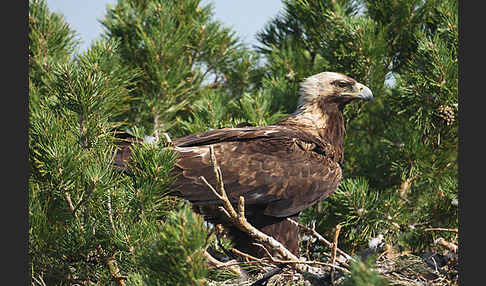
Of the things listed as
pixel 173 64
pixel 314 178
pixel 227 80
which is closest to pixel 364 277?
pixel 314 178

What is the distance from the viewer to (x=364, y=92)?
5273 mm

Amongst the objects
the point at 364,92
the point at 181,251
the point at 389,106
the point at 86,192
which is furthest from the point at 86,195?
the point at 389,106

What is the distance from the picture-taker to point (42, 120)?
3146 millimetres

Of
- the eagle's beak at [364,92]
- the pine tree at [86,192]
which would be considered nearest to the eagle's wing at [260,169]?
the eagle's beak at [364,92]

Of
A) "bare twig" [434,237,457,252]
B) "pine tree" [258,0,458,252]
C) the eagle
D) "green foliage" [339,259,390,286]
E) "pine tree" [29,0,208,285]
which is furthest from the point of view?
"pine tree" [258,0,458,252]

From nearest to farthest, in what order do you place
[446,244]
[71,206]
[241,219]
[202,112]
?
[241,219] → [71,206] → [446,244] → [202,112]

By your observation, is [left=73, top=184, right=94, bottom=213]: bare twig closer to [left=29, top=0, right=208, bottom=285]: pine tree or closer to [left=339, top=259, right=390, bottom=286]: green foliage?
[left=29, top=0, right=208, bottom=285]: pine tree

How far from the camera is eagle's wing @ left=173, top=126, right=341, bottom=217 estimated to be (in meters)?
4.41

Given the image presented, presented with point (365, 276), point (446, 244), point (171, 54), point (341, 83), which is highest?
point (171, 54)

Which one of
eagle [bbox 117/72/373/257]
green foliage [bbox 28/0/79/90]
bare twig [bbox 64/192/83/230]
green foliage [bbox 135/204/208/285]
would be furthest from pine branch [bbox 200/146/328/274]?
green foliage [bbox 28/0/79/90]

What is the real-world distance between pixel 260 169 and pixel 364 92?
139 cm

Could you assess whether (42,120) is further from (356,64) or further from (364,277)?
(356,64)

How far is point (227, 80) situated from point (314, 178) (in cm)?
221

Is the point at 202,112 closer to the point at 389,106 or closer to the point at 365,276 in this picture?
the point at 389,106
